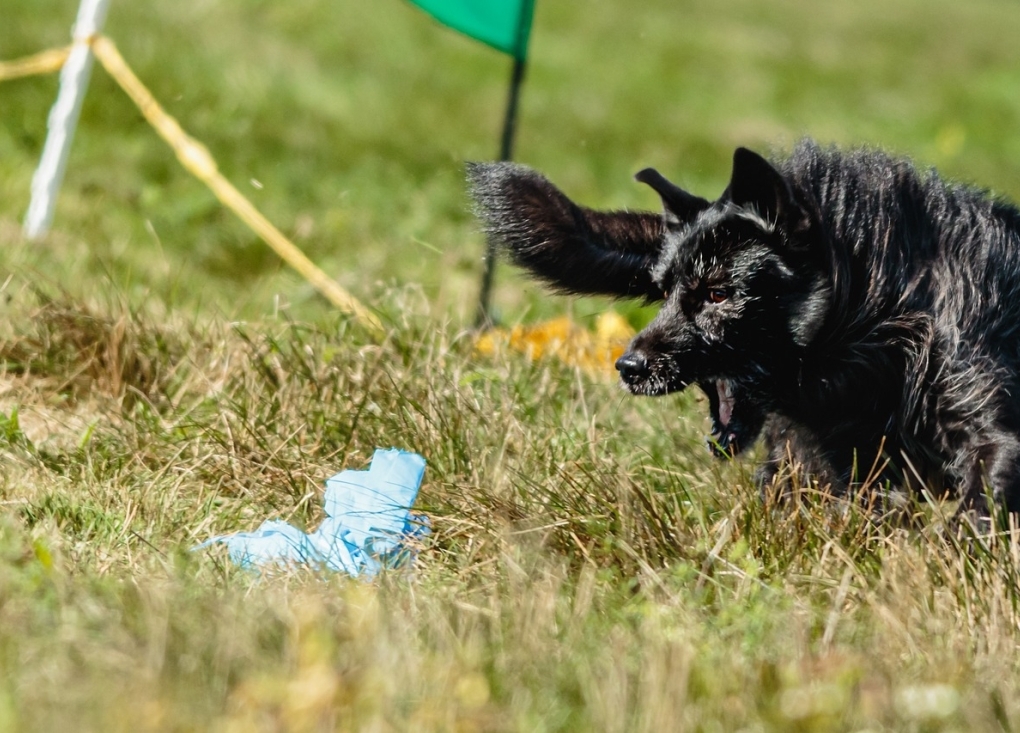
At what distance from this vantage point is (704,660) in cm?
285

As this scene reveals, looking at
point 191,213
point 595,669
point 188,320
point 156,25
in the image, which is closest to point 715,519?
point 595,669

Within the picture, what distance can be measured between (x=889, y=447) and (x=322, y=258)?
13.1ft

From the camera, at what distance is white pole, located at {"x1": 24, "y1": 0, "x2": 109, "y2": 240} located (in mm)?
6539

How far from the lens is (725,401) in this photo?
417 cm

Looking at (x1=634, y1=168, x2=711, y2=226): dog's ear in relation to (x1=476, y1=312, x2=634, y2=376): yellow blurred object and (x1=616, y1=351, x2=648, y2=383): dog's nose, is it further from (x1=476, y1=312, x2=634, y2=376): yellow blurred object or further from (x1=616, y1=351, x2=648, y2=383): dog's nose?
(x1=476, y1=312, x2=634, y2=376): yellow blurred object

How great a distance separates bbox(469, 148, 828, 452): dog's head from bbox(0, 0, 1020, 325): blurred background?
61cm

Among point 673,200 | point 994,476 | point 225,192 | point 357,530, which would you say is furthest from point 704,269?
point 225,192

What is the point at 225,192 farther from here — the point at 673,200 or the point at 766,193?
the point at 766,193

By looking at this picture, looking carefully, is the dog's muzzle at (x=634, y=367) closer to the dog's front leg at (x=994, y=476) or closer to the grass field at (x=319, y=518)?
the grass field at (x=319, y=518)

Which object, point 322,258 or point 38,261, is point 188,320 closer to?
point 38,261

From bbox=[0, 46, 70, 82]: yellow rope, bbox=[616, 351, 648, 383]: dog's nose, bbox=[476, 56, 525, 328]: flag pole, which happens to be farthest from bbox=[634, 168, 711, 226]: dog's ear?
bbox=[0, 46, 70, 82]: yellow rope

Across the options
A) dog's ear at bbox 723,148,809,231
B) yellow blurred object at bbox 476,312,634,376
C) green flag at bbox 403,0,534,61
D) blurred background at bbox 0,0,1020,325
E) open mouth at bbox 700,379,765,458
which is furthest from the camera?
blurred background at bbox 0,0,1020,325

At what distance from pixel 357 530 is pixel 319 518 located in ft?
0.79

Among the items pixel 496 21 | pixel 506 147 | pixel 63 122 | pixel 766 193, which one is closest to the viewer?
pixel 766 193
